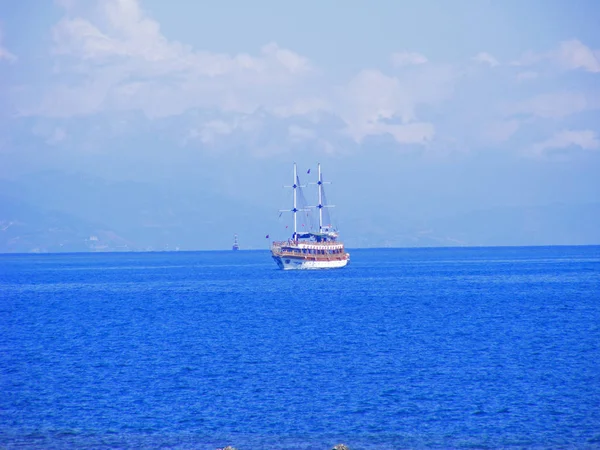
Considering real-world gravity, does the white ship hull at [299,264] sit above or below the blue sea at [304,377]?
above

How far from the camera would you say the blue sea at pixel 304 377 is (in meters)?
33.8

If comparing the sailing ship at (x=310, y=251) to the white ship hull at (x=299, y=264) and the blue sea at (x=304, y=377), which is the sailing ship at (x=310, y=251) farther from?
the blue sea at (x=304, y=377)

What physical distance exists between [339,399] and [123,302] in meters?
67.4

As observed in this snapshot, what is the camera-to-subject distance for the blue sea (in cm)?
3384

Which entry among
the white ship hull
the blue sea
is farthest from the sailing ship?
the blue sea

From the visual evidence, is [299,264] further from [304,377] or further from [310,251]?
[304,377]

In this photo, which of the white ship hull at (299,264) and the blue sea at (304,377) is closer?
the blue sea at (304,377)

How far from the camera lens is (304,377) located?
147 ft

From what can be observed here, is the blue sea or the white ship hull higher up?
the white ship hull

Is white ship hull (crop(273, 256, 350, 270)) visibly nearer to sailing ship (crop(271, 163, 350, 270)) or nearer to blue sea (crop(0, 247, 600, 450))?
sailing ship (crop(271, 163, 350, 270))

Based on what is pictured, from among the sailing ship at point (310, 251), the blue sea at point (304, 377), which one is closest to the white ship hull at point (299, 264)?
the sailing ship at point (310, 251)

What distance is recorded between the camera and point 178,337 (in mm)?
63906

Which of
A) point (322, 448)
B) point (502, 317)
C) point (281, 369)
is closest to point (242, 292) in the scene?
point (502, 317)

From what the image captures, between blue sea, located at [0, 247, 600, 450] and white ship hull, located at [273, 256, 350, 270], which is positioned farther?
white ship hull, located at [273, 256, 350, 270]
